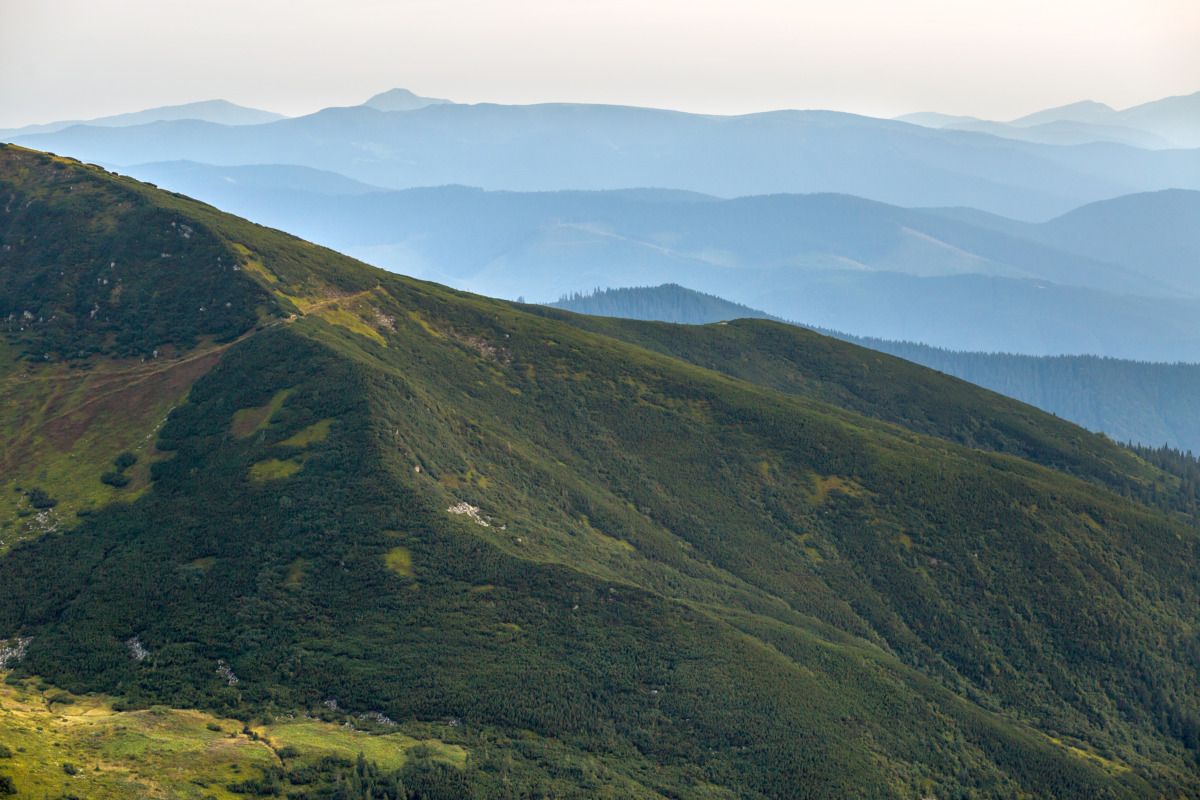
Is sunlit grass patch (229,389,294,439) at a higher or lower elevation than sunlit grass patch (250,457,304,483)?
higher

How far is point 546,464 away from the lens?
138375mm

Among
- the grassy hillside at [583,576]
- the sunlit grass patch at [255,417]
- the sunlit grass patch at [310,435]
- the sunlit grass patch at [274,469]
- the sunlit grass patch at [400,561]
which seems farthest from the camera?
the sunlit grass patch at [255,417]

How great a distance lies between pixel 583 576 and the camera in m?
102

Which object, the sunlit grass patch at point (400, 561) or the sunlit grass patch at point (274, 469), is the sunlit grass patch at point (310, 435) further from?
the sunlit grass patch at point (400, 561)

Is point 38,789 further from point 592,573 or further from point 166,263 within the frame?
point 166,263

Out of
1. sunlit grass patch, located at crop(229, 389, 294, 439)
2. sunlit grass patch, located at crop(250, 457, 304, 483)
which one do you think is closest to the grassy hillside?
sunlit grass patch, located at crop(250, 457, 304, 483)

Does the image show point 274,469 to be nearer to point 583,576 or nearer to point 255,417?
point 255,417

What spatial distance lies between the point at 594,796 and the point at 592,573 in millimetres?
37442

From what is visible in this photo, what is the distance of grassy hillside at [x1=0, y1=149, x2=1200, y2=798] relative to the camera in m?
81.4

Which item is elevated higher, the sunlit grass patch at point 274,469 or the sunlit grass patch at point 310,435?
the sunlit grass patch at point 310,435

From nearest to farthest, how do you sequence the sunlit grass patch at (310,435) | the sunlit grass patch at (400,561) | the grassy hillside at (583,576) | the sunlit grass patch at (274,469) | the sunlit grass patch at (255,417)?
the grassy hillside at (583,576)
the sunlit grass patch at (400,561)
the sunlit grass patch at (274,469)
the sunlit grass patch at (310,435)
the sunlit grass patch at (255,417)

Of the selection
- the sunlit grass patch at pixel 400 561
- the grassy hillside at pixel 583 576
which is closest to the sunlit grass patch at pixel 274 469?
the grassy hillside at pixel 583 576

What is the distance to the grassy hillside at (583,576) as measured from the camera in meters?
81.4

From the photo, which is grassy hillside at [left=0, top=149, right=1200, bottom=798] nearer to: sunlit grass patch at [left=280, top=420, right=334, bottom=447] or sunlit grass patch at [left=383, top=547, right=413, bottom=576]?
sunlit grass patch at [left=383, top=547, right=413, bottom=576]
